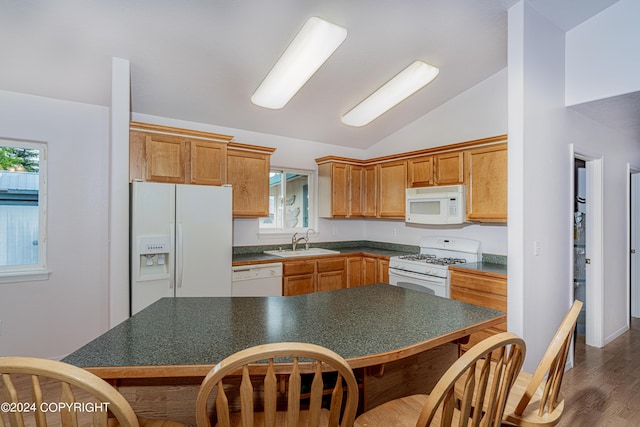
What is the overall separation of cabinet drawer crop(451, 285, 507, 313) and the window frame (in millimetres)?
2163

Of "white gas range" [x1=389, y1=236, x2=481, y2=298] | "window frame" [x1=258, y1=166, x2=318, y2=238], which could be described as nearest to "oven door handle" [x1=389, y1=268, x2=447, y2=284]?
"white gas range" [x1=389, y1=236, x2=481, y2=298]

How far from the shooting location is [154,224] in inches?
112

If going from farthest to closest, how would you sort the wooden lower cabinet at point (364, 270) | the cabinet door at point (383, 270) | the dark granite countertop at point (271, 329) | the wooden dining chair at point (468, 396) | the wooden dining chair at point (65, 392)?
the wooden lower cabinet at point (364, 270), the cabinet door at point (383, 270), the dark granite countertop at point (271, 329), the wooden dining chair at point (468, 396), the wooden dining chair at point (65, 392)

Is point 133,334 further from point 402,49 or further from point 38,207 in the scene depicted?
point 402,49

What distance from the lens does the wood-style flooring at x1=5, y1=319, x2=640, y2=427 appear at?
1.27 meters

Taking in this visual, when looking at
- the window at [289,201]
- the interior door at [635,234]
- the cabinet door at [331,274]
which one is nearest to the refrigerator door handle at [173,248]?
the window at [289,201]

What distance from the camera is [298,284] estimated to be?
3.88m

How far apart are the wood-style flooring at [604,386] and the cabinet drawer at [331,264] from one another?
7.92 feet

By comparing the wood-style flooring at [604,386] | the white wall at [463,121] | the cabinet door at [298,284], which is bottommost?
the wood-style flooring at [604,386]

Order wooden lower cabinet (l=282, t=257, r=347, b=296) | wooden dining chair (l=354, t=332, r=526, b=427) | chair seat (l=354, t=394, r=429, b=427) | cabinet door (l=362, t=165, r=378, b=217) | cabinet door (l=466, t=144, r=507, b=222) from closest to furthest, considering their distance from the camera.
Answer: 1. wooden dining chair (l=354, t=332, r=526, b=427)
2. chair seat (l=354, t=394, r=429, b=427)
3. cabinet door (l=466, t=144, r=507, b=222)
4. wooden lower cabinet (l=282, t=257, r=347, b=296)
5. cabinet door (l=362, t=165, r=378, b=217)

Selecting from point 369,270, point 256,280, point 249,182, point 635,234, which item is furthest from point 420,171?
point 635,234

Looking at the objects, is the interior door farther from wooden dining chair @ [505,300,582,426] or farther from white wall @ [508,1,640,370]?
wooden dining chair @ [505,300,582,426]

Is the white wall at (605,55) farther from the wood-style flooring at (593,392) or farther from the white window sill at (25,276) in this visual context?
the white window sill at (25,276)

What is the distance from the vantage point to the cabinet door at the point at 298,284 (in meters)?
3.77
